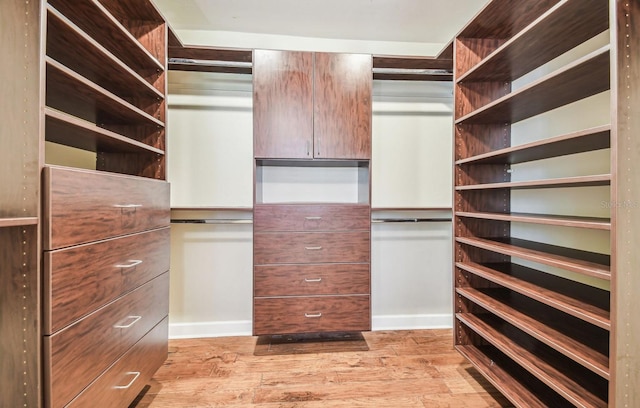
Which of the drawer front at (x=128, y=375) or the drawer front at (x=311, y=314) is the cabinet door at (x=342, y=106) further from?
the drawer front at (x=128, y=375)

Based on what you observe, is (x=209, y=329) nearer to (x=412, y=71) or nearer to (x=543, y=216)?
(x=543, y=216)

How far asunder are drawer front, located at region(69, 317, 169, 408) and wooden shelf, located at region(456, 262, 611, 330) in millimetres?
1753

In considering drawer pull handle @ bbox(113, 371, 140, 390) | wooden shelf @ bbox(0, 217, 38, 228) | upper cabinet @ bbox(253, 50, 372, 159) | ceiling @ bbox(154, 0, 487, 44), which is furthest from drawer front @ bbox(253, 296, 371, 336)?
ceiling @ bbox(154, 0, 487, 44)

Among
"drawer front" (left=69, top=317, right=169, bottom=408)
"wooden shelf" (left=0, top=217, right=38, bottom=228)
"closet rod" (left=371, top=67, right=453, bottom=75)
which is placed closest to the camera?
"wooden shelf" (left=0, top=217, right=38, bottom=228)

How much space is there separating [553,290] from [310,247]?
1276 millimetres

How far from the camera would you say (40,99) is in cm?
88

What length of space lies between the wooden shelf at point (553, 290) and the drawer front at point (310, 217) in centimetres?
68

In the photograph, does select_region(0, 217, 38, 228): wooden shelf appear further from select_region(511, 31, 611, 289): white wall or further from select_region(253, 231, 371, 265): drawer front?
select_region(511, 31, 611, 289): white wall

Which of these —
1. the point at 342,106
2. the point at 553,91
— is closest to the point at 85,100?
the point at 342,106

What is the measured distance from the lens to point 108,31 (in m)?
1.38

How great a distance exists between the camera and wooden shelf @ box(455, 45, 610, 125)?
3.39 feet

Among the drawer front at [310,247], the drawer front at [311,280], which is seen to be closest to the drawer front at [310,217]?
the drawer front at [310,247]

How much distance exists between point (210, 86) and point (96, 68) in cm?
92

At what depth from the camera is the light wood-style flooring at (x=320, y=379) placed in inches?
59.8
